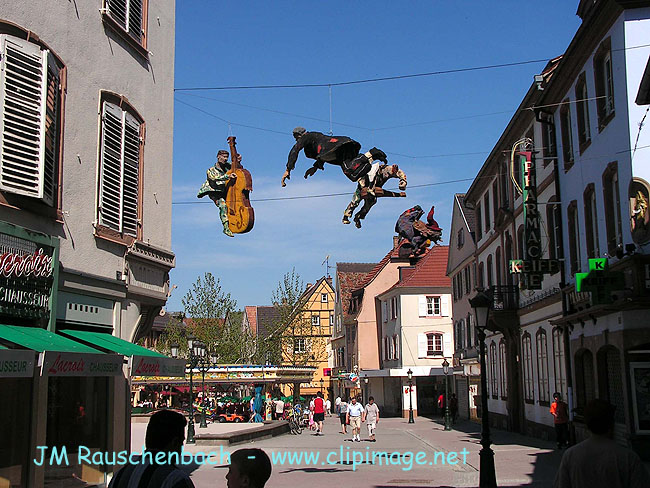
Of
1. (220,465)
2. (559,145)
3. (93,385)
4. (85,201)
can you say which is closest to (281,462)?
(220,465)

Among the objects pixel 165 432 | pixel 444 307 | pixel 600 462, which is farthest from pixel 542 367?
pixel 444 307

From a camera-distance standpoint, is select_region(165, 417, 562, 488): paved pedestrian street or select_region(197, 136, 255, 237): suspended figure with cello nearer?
select_region(197, 136, 255, 237): suspended figure with cello

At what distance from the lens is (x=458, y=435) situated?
3406 centimetres

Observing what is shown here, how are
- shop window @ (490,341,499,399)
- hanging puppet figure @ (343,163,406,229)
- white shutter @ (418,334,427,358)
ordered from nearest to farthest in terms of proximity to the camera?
hanging puppet figure @ (343,163,406,229) → shop window @ (490,341,499,399) → white shutter @ (418,334,427,358)

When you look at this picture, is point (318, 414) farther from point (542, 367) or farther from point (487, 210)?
point (487, 210)

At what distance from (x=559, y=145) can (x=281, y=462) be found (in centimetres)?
1319

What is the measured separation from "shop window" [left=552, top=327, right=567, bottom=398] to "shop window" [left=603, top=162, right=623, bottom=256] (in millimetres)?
5678

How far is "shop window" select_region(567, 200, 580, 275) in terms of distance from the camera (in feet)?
78.3

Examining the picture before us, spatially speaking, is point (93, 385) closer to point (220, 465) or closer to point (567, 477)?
point (220, 465)

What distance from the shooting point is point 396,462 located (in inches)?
850

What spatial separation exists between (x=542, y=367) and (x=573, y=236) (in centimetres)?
668

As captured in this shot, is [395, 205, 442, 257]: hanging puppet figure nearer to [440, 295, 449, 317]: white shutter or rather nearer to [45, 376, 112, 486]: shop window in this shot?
[45, 376, 112, 486]: shop window

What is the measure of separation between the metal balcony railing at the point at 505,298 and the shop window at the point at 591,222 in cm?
1051

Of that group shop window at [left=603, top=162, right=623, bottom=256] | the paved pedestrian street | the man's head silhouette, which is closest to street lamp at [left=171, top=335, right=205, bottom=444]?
the paved pedestrian street
